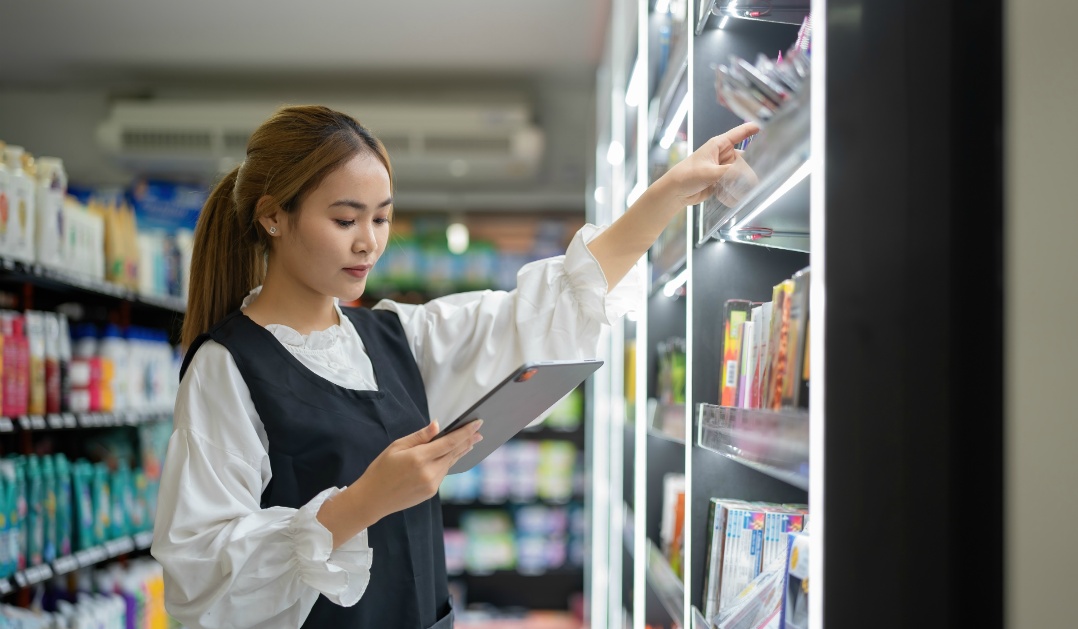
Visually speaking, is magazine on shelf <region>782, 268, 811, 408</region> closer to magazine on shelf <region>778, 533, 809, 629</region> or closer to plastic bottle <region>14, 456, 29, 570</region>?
magazine on shelf <region>778, 533, 809, 629</region>

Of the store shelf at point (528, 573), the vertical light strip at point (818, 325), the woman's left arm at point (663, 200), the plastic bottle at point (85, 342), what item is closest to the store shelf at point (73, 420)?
the plastic bottle at point (85, 342)

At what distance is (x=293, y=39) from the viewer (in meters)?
5.11

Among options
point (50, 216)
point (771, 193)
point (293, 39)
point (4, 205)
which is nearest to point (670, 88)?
point (771, 193)

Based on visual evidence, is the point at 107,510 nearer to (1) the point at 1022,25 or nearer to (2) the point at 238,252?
(2) the point at 238,252

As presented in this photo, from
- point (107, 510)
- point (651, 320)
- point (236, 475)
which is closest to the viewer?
point (236, 475)

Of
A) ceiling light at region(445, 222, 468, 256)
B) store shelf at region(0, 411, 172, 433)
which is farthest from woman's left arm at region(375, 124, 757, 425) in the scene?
ceiling light at region(445, 222, 468, 256)

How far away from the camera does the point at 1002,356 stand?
3.54 feet

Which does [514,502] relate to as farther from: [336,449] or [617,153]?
[336,449]

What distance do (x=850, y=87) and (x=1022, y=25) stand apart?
206mm

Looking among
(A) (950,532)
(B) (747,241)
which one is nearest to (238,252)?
(B) (747,241)

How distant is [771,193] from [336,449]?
820 mm

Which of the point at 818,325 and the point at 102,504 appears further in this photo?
the point at 102,504

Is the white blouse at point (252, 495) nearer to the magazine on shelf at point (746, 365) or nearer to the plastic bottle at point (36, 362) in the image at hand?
the magazine on shelf at point (746, 365)

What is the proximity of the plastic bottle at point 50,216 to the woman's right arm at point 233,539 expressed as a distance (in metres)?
2.43
